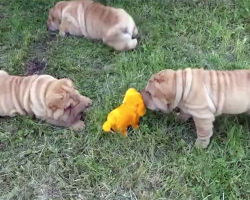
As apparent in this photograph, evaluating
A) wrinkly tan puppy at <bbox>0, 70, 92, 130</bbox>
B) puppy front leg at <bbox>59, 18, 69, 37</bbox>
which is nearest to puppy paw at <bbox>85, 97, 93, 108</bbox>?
wrinkly tan puppy at <bbox>0, 70, 92, 130</bbox>

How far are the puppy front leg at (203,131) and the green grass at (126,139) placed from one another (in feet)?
0.21

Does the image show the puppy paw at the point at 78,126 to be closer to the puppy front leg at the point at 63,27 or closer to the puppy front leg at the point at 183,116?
the puppy front leg at the point at 183,116

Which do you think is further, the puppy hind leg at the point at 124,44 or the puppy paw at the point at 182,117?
the puppy hind leg at the point at 124,44

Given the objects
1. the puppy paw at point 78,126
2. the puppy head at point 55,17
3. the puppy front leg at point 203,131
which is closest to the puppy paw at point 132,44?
the puppy head at point 55,17

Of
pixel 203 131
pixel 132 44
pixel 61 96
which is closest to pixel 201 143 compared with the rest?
pixel 203 131

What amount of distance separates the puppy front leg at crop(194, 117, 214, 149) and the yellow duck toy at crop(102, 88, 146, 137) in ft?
1.54

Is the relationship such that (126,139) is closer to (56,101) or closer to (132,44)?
(56,101)

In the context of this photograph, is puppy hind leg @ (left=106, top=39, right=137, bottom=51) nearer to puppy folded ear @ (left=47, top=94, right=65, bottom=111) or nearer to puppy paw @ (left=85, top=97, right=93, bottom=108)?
puppy paw @ (left=85, top=97, right=93, bottom=108)

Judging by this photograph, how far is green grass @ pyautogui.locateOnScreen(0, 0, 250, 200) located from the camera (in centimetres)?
358

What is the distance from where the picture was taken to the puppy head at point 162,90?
360 centimetres

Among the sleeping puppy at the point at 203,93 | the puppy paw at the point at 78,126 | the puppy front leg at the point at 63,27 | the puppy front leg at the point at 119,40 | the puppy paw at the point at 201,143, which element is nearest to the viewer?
the sleeping puppy at the point at 203,93

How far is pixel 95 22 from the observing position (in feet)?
15.9

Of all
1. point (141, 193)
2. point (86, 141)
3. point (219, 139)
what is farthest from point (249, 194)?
point (86, 141)

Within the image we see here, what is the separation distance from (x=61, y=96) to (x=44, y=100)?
158 mm
